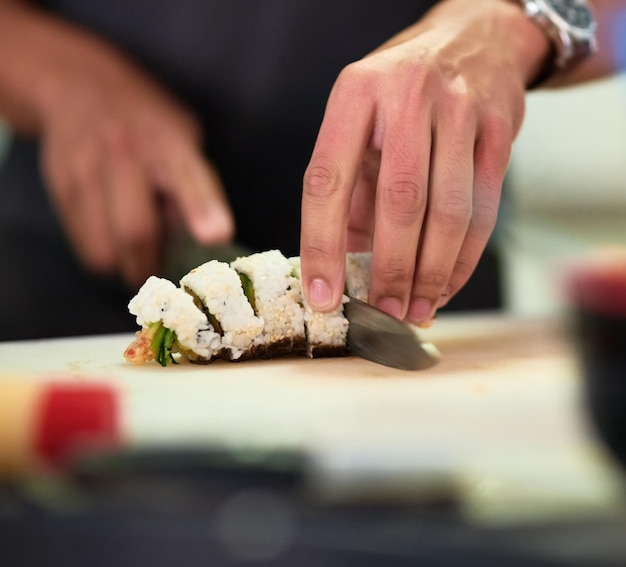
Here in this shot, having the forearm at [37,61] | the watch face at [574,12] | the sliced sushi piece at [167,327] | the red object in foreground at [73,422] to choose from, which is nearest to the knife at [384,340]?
the sliced sushi piece at [167,327]

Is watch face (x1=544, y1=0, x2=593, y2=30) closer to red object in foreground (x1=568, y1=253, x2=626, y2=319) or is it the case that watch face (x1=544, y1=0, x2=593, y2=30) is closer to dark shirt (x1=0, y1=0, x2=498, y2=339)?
dark shirt (x1=0, y1=0, x2=498, y2=339)

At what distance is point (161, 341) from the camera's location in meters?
0.56

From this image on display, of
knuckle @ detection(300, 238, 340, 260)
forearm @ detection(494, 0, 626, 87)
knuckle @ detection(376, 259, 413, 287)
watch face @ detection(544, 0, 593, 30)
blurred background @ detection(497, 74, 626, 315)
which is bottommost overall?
blurred background @ detection(497, 74, 626, 315)

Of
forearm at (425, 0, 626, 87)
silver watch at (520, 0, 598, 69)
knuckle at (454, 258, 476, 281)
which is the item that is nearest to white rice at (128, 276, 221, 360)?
knuckle at (454, 258, 476, 281)

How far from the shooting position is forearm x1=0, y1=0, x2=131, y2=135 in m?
0.93

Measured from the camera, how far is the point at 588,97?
1425mm

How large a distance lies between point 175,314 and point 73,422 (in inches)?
10.9

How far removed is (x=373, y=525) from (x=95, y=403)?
13cm

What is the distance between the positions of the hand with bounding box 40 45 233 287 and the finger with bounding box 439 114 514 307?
0.73ft

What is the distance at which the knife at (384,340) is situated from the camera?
1.81 ft

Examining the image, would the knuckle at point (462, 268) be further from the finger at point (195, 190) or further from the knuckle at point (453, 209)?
the finger at point (195, 190)

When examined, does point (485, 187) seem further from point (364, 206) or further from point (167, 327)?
point (167, 327)

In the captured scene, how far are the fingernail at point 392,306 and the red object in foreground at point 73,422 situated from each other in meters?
0.30

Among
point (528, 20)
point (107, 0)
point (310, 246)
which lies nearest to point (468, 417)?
point (310, 246)
